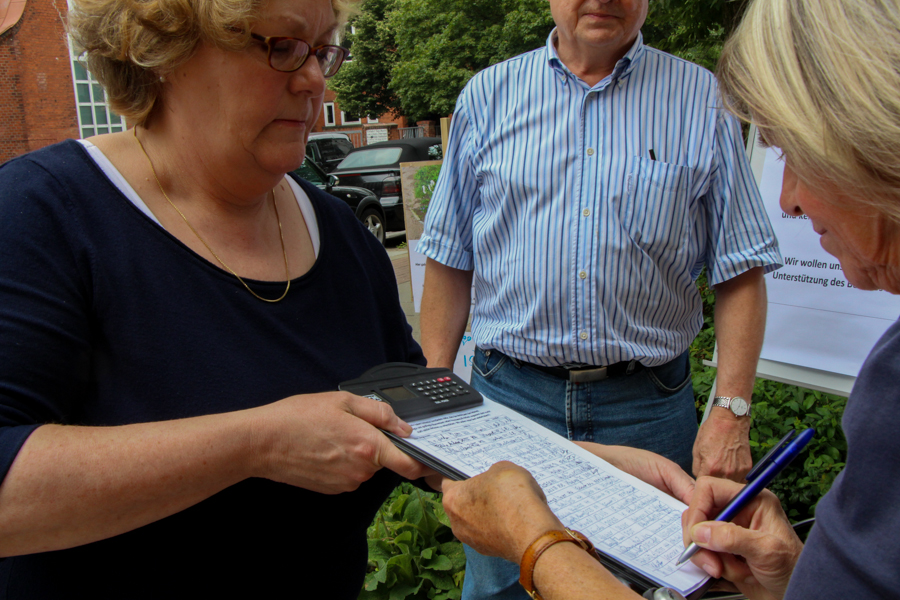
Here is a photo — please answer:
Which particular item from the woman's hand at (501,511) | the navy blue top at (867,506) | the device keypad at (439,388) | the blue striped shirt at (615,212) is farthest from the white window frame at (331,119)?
the navy blue top at (867,506)

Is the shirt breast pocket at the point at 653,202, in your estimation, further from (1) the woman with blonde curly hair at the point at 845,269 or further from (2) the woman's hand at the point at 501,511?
(2) the woman's hand at the point at 501,511

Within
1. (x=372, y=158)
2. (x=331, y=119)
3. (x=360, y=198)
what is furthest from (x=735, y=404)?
(x=331, y=119)

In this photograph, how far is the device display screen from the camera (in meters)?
1.36

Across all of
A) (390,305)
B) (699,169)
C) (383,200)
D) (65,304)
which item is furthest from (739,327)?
(383,200)

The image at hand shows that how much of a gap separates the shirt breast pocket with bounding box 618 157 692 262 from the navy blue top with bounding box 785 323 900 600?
1.29 metres

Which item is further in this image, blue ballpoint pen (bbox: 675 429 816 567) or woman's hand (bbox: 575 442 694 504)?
woman's hand (bbox: 575 442 694 504)

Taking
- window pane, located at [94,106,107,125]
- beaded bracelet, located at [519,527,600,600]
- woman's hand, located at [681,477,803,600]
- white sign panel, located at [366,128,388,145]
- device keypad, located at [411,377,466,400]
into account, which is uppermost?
window pane, located at [94,106,107,125]

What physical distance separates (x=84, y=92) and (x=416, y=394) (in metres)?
24.5

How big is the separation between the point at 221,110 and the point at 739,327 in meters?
1.70

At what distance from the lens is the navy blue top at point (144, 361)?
1.05m

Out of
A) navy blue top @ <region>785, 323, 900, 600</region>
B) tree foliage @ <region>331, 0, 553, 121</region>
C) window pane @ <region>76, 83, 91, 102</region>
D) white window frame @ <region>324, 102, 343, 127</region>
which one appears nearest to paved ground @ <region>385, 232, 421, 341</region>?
navy blue top @ <region>785, 323, 900, 600</region>

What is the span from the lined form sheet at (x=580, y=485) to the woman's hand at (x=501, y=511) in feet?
0.16

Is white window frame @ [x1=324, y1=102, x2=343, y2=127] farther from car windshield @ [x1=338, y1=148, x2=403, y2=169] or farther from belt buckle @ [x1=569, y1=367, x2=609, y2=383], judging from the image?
belt buckle @ [x1=569, y1=367, x2=609, y2=383]

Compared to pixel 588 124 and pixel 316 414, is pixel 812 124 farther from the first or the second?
pixel 588 124
